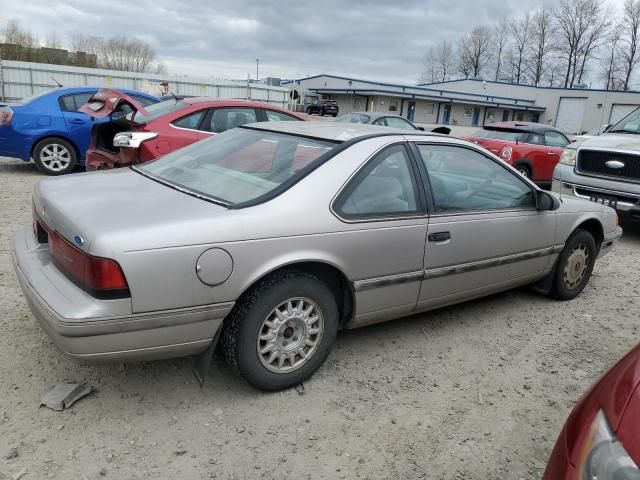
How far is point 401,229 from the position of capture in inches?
126

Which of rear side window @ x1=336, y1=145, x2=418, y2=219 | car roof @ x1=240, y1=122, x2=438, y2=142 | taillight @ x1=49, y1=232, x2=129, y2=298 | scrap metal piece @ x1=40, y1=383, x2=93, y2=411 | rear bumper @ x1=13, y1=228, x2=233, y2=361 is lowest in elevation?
scrap metal piece @ x1=40, y1=383, x2=93, y2=411

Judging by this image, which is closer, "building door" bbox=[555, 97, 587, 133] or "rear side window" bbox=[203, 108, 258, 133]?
"rear side window" bbox=[203, 108, 258, 133]

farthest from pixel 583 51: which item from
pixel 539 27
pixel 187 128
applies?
pixel 187 128

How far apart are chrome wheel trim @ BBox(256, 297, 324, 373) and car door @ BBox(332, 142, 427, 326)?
1.04ft

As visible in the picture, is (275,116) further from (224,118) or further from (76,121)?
(76,121)

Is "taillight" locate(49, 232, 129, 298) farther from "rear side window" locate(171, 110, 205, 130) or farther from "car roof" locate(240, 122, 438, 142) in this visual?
"rear side window" locate(171, 110, 205, 130)

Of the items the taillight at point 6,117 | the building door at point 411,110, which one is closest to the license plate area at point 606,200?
the taillight at point 6,117

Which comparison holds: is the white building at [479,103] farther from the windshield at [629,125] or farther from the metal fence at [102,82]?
the windshield at [629,125]

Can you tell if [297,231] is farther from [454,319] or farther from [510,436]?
[454,319]

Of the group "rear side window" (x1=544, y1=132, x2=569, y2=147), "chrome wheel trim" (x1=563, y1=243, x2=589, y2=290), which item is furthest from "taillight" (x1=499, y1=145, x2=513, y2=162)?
"chrome wheel trim" (x1=563, y1=243, x2=589, y2=290)

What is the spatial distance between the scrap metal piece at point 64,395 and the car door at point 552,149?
34.2 feet

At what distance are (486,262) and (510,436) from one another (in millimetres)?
1346

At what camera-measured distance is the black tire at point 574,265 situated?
4.55 metres

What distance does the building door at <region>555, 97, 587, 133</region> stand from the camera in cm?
4603
